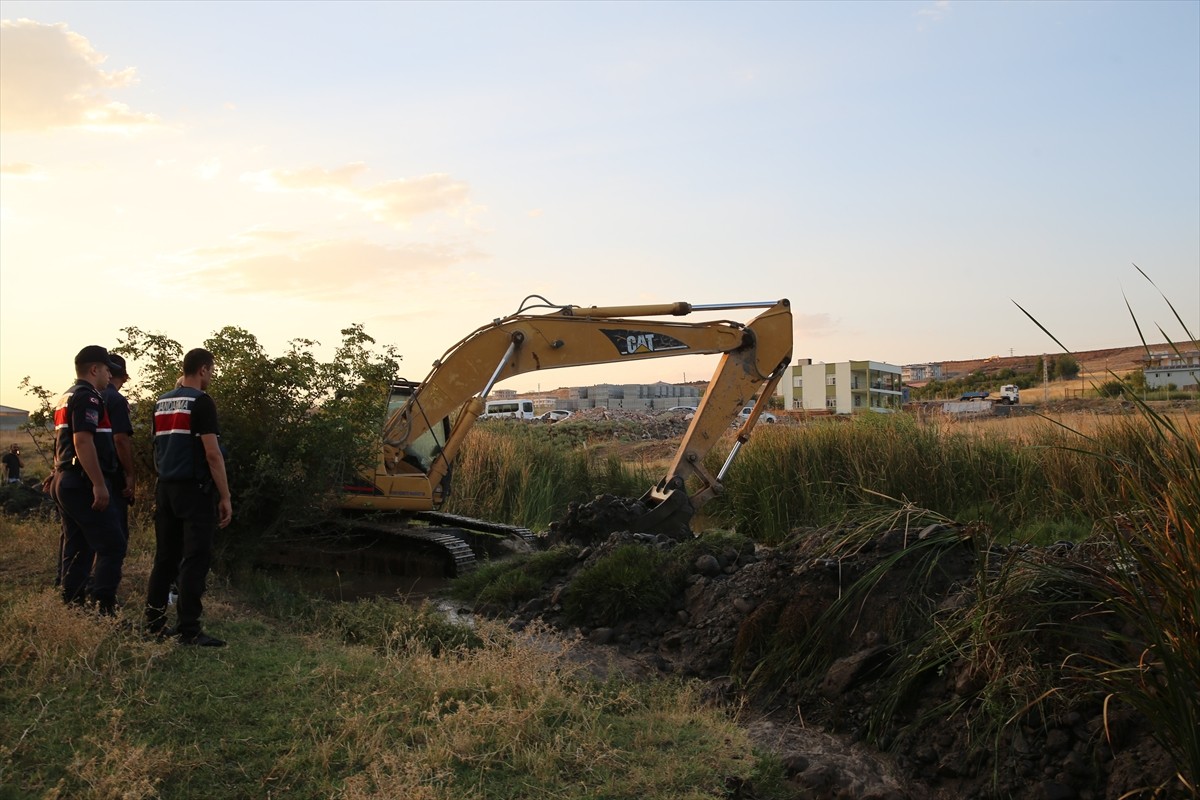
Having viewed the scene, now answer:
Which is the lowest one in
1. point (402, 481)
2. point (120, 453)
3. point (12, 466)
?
point (12, 466)

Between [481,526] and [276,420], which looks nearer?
[276,420]

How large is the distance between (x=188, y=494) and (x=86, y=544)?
1274mm

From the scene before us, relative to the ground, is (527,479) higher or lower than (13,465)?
lower

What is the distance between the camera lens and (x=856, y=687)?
20.1 feet

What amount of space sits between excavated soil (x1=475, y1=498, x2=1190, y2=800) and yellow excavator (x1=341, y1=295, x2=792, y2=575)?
2.60 meters

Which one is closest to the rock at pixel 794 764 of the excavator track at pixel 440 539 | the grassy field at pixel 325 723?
the grassy field at pixel 325 723

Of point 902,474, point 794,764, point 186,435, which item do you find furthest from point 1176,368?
point 902,474

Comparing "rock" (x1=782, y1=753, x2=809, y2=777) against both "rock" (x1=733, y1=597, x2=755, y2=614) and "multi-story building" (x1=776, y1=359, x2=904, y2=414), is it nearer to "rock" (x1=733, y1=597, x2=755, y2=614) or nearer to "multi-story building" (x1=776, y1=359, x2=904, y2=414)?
"rock" (x1=733, y1=597, x2=755, y2=614)

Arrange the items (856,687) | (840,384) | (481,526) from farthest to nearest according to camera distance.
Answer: (840,384) → (481,526) → (856,687)

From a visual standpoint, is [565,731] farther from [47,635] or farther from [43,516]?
[43,516]

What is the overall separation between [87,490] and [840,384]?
36234 millimetres

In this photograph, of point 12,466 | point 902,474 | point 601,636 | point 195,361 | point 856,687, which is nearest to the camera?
point 856,687

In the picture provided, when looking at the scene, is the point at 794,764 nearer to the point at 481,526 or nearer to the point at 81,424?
the point at 81,424

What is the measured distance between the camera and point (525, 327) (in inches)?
464
